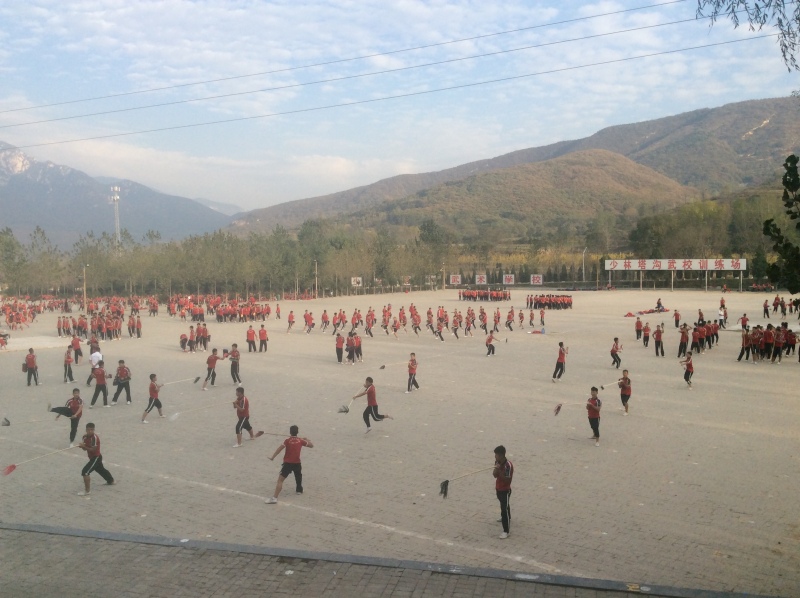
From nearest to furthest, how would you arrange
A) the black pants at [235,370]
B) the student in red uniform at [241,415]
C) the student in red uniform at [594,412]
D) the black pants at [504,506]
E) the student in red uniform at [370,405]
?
the black pants at [504,506] < the student in red uniform at [594,412] < the student in red uniform at [241,415] < the student in red uniform at [370,405] < the black pants at [235,370]

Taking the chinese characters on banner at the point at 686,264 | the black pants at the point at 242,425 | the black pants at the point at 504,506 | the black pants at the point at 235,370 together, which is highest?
the chinese characters on banner at the point at 686,264

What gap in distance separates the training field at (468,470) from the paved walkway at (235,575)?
1.53 feet

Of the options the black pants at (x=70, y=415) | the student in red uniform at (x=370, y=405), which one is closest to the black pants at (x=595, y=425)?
Answer: the student in red uniform at (x=370, y=405)

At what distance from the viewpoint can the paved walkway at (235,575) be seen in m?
6.88

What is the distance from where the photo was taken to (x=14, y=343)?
32.1 metres

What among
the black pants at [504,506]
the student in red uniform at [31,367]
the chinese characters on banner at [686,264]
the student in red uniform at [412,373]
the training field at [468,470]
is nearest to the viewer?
the training field at [468,470]

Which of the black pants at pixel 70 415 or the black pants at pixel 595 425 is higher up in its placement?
the black pants at pixel 70 415

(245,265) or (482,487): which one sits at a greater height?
(245,265)

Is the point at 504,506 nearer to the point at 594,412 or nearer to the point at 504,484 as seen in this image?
the point at 504,484

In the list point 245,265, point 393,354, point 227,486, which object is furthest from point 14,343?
point 245,265

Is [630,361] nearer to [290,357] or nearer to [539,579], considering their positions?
[290,357]

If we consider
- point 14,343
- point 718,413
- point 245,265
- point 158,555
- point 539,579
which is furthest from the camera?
point 245,265

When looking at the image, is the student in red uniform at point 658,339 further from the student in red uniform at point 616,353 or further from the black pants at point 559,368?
the black pants at point 559,368

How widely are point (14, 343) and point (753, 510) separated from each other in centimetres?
3268
